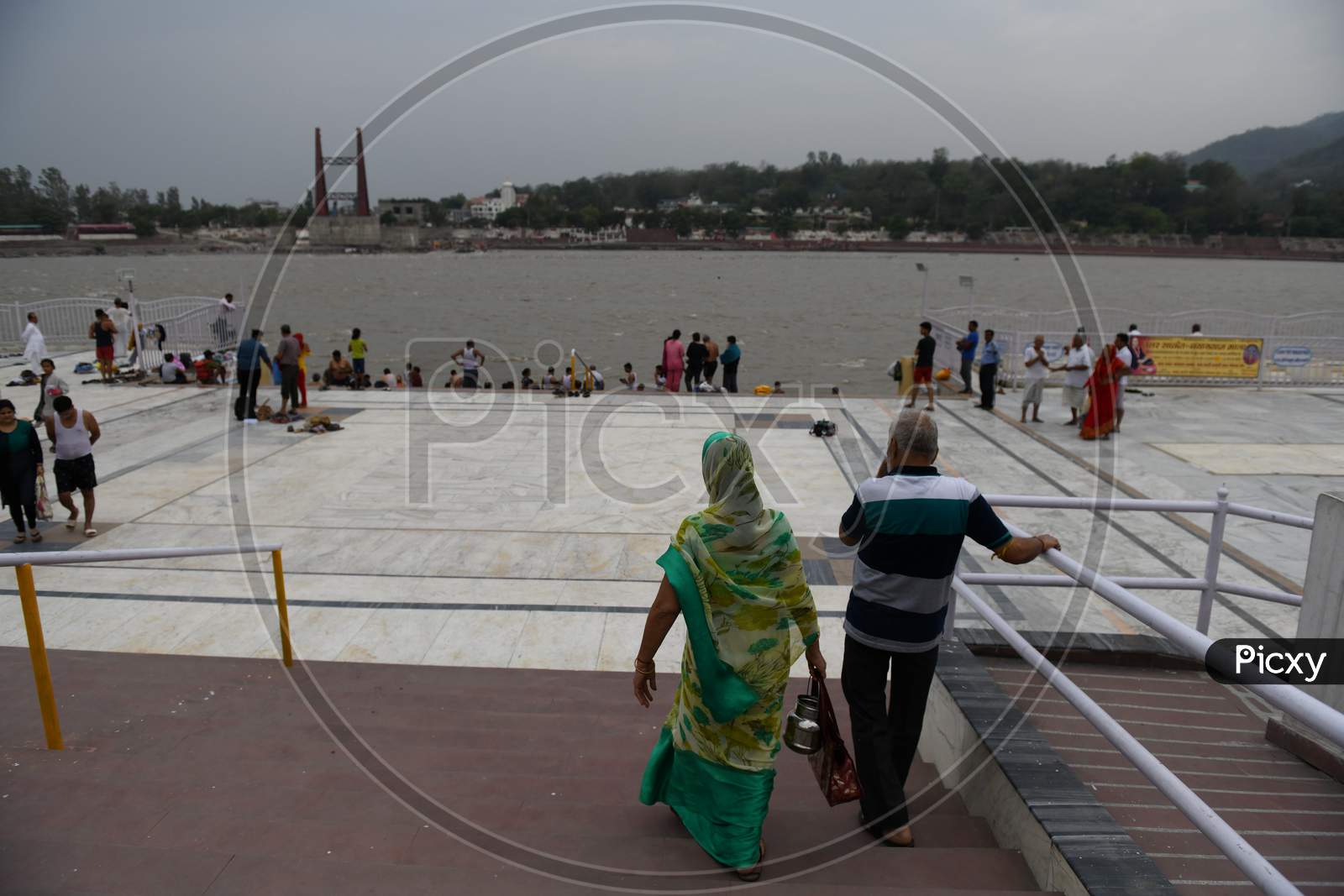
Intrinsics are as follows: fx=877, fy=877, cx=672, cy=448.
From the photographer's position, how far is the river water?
36.2 meters

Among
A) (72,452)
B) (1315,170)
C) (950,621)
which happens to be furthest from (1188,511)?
(1315,170)

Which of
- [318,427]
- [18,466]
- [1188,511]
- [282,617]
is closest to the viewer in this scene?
[1188,511]

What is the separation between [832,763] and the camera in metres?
2.84

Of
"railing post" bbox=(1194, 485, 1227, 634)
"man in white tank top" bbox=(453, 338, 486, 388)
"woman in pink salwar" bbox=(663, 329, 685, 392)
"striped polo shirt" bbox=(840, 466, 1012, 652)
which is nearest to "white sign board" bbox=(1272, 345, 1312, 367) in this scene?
"woman in pink salwar" bbox=(663, 329, 685, 392)

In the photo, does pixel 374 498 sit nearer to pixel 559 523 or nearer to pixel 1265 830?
pixel 559 523

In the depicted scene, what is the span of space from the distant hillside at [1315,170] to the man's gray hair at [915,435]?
126m

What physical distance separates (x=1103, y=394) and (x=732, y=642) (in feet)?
35.3

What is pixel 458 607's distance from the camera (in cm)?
638

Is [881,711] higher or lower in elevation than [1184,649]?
lower

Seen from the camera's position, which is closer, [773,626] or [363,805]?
[773,626]

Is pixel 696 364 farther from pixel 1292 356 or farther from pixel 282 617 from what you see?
pixel 282 617

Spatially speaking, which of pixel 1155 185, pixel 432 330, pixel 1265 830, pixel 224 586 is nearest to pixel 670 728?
pixel 1265 830

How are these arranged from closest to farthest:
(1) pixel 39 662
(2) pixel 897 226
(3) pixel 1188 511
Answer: (1) pixel 39 662
(3) pixel 1188 511
(2) pixel 897 226

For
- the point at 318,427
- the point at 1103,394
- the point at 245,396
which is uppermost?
the point at 1103,394
